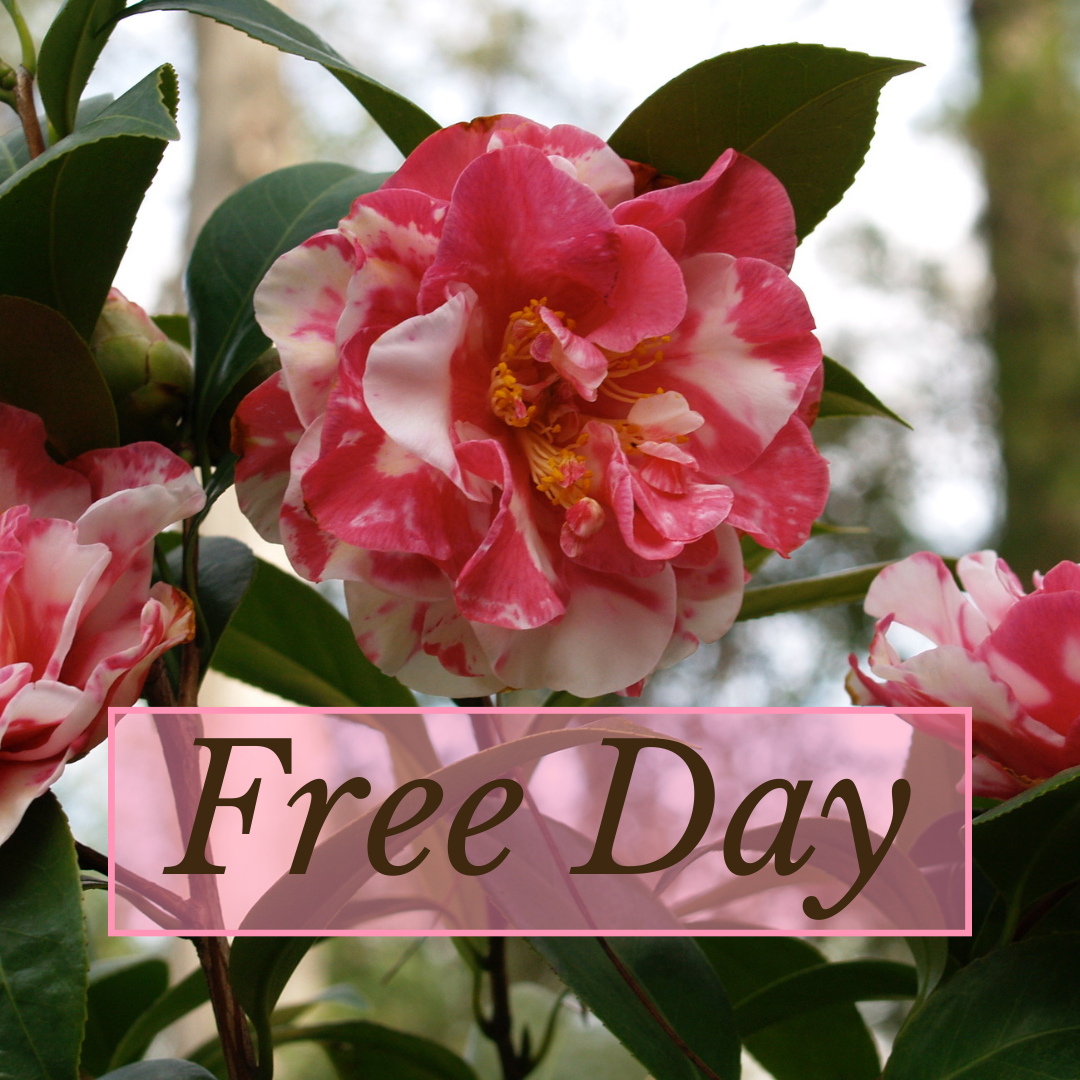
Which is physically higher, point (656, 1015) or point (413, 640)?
point (413, 640)

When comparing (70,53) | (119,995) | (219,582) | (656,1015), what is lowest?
(119,995)

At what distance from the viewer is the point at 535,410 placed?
37 centimetres

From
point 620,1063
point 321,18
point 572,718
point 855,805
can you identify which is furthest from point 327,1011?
point 321,18

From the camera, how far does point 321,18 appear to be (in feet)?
16.4

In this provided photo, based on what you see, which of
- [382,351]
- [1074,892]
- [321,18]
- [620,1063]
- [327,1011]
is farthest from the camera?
[321,18]

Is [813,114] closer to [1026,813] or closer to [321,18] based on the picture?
[1026,813]

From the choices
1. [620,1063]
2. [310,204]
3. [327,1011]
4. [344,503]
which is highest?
[310,204]

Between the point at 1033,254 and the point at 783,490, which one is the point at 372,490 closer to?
Result: the point at 783,490

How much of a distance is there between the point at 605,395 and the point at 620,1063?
1.69ft

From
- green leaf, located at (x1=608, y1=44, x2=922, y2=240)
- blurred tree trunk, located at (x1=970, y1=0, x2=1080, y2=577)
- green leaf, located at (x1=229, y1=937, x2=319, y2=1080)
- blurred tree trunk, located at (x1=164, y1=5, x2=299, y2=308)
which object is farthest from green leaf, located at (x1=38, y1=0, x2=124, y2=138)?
blurred tree trunk, located at (x1=970, y1=0, x2=1080, y2=577)

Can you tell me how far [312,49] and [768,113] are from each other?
0.18 meters

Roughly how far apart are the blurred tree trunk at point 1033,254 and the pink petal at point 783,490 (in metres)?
3.72

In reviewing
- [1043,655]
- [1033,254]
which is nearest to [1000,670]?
[1043,655]

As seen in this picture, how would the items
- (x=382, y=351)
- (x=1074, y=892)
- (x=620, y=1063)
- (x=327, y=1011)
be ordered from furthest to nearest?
(x=327, y=1011) < (x=620, y=1063) < (x=1074, y=892) < (x=382, y=351)
